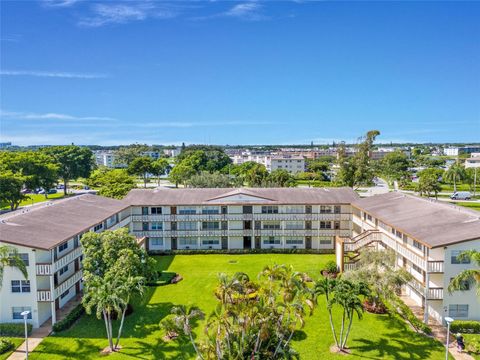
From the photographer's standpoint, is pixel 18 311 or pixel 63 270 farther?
pixel 63 270

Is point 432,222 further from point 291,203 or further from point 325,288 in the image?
point 291,203

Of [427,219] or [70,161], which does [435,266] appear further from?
[70,161]

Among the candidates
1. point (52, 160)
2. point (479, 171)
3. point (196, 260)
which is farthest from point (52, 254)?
point (479, 171)

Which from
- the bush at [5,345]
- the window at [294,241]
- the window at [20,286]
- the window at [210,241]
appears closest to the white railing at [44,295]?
the window at [20,286]

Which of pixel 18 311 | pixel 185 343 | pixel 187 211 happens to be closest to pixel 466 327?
pixel 185 343

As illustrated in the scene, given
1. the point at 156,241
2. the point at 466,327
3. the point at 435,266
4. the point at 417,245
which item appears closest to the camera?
the point at 466,327

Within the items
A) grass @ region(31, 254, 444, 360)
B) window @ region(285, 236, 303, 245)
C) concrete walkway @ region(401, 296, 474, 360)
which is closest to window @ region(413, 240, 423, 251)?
concrete walkway @ region(401, 296, 474, 360)
